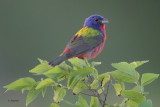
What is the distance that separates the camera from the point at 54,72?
59.6 inches

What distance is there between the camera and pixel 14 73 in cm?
827

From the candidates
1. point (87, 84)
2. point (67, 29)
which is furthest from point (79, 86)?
point (67, 29)

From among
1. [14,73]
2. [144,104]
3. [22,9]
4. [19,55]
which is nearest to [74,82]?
[144,104]

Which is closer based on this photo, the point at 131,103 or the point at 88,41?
the point at 131,103

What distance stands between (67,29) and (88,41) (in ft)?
24.3

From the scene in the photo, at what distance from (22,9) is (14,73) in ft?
15.2

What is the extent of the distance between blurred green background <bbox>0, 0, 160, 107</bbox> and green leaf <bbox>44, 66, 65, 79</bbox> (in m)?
6.35

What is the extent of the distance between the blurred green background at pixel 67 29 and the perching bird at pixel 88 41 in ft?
13.0

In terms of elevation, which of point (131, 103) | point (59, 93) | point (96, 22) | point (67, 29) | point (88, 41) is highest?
point (67, 29)

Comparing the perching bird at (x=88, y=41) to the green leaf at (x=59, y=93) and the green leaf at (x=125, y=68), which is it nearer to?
the green leaf at (x=59, y=93)

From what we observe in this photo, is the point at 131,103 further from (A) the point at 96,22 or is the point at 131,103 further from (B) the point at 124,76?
(A) the point at 96,22

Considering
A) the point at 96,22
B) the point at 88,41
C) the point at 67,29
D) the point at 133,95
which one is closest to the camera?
the point at 133,95

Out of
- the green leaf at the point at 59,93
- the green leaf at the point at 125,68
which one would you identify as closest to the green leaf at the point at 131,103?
the green leaf at the point at 125,68

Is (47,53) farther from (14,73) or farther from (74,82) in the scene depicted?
(74,82)
